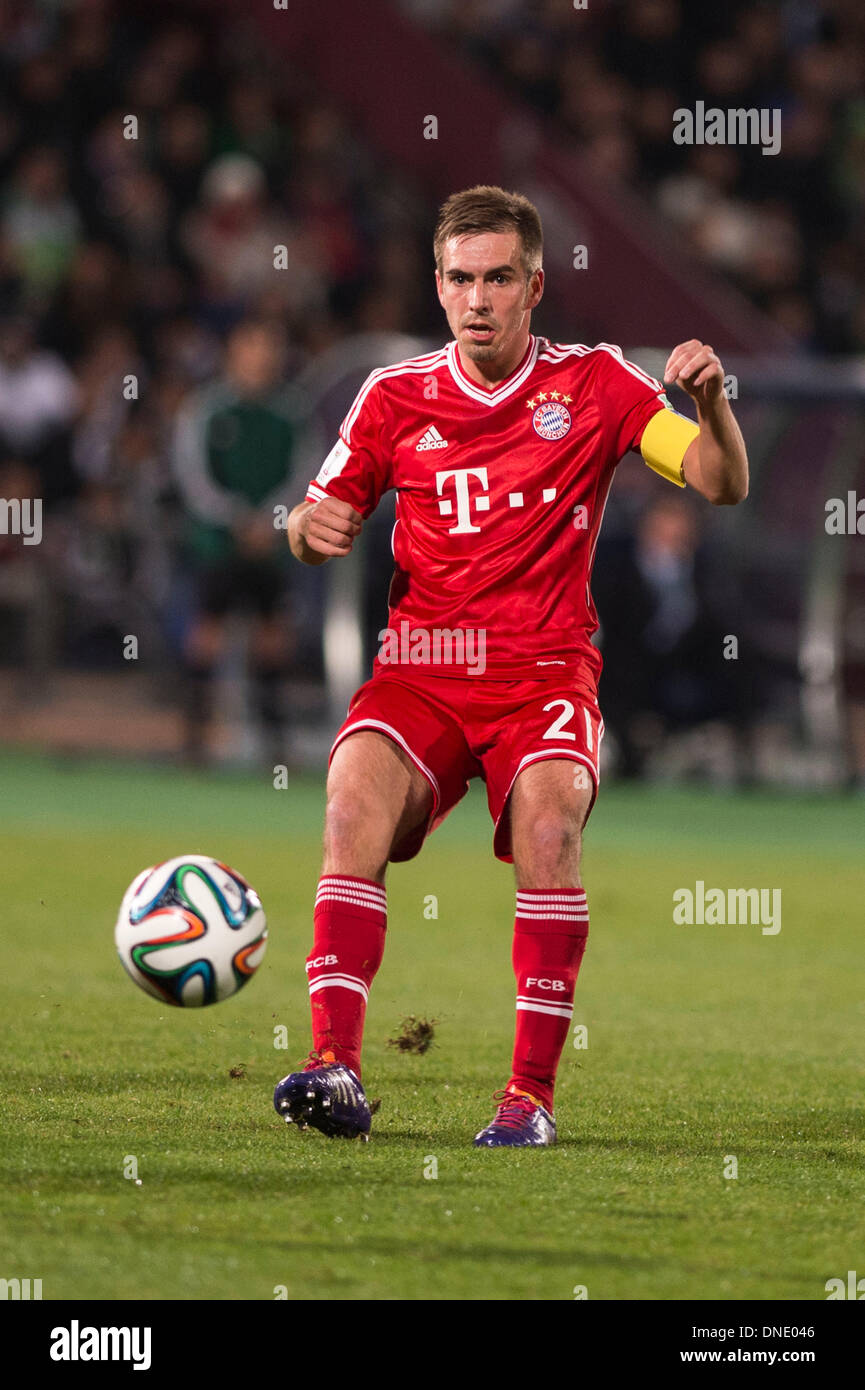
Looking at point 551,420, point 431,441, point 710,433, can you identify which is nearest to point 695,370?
point 710,433

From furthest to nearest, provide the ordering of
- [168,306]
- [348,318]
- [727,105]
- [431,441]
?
1. [727,105]
2. [348,318]
3. [168,306]
4. [431,441]

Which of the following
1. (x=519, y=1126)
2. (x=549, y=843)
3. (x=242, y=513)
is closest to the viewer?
(x=519, y=1126)

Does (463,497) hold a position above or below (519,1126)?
above

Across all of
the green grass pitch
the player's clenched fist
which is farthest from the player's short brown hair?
the green grass pitch

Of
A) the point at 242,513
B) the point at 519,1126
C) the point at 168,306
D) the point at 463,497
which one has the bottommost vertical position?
the point at 519,1126

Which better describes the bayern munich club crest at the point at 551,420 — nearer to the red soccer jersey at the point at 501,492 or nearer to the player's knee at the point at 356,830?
the red soccer jersey at the point at 501,492

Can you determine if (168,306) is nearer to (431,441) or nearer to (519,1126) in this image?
(431,441)

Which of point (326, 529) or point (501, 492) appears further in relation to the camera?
point (501, 492)

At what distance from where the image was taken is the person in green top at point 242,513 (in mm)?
13852

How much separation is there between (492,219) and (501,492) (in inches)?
26.6

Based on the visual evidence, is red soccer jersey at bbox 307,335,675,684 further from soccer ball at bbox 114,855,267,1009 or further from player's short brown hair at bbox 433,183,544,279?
soccer ball at bbox 114,855,267,1009

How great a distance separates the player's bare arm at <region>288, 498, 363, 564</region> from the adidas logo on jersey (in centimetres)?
28

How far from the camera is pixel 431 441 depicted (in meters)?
5.59

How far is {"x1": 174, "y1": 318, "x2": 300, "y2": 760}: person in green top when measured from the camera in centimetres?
1385
